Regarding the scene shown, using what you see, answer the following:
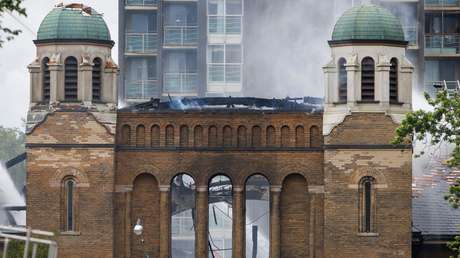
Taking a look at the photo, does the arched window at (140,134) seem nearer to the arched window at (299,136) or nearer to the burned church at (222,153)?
the burned church at (222,153)

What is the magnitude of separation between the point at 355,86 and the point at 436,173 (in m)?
11.2

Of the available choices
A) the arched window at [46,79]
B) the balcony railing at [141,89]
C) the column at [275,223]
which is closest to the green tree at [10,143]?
the balcony railing at [141,89]

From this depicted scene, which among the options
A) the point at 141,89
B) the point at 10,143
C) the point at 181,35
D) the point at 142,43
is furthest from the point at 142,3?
the point at 10,143

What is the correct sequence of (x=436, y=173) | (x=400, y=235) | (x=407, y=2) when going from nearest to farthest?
(x=400, y=235) < (x=436, y=173) < (x=407, y=2)

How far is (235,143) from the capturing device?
88.2 m

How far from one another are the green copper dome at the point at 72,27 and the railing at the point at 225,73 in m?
32.3

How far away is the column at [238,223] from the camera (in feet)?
290

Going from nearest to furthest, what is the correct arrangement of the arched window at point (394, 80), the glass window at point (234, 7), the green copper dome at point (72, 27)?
1. the arched window at point (394, 80)
2. the green copper dome at point (72, 27)
3. the glass window at point (234, 7)

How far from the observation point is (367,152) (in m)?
86.8

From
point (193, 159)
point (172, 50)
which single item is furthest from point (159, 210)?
point (172, 50)

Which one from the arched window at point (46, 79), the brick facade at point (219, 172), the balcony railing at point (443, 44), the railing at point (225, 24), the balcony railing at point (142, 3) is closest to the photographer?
the brick facade at point (219, 172)

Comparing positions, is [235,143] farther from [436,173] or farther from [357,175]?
[436,173]

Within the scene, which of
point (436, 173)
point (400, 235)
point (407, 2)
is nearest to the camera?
point (400, 235)

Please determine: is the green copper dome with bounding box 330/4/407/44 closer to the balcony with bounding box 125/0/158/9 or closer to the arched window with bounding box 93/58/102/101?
the arched window with bounding box 93/58/102/101
